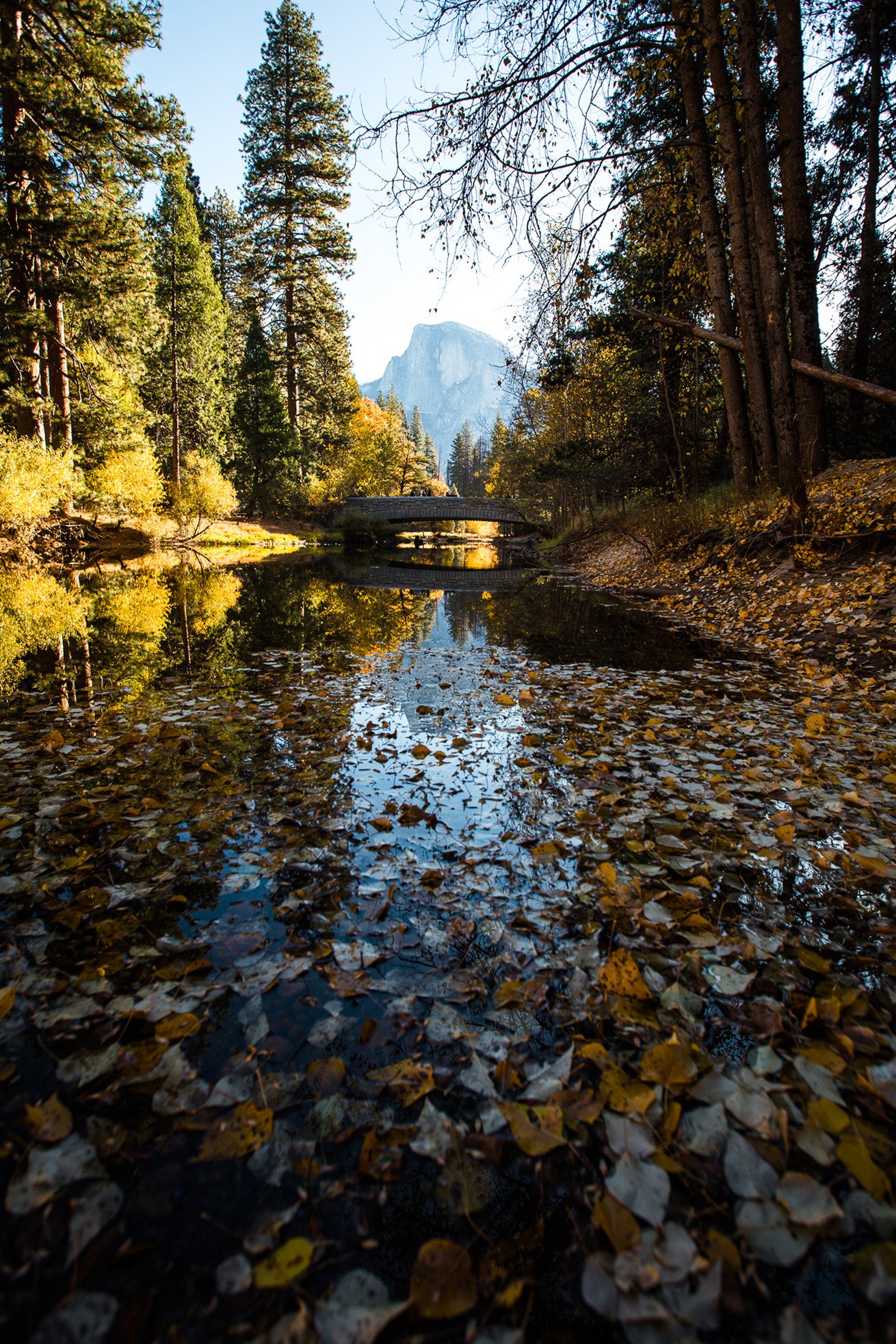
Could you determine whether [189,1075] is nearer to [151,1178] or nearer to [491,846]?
[151,1178]

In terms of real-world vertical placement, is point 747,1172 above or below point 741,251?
below

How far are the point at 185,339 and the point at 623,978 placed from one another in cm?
3397

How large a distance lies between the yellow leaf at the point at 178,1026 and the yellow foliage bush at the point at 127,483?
22.2m

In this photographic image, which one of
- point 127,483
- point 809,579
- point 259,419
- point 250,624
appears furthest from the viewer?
point 259,419

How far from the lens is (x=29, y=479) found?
48.0 feet

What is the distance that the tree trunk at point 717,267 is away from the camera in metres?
10.2

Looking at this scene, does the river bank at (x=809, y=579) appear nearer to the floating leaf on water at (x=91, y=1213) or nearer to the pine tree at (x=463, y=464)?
the floating leaf on water at (x=91, y=1213)

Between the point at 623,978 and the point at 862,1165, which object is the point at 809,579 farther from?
the point at 862,1165

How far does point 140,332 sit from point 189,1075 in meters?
24.2

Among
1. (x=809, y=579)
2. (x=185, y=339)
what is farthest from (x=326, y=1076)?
(x=185, y=339)

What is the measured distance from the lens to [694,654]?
7094mm

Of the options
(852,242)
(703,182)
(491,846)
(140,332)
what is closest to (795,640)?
(491,846)

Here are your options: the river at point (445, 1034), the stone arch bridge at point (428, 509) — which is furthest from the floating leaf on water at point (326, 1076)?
the stone arch bridge at point (428, 509)

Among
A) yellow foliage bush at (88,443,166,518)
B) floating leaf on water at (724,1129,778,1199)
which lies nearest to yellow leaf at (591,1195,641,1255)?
floating leaf on water at (724,1129,778,1199)
